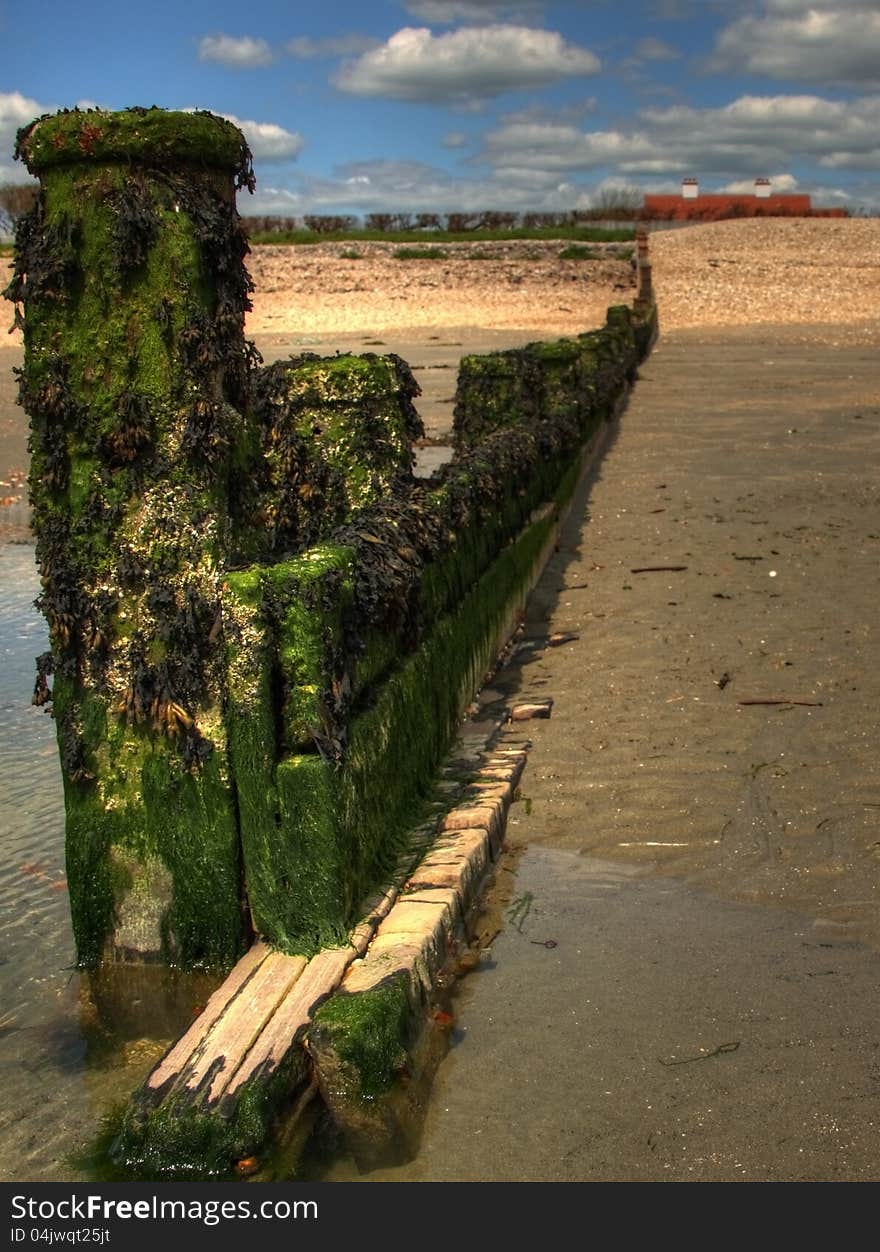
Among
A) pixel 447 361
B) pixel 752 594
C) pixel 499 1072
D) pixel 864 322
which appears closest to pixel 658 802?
pixel 499 1072

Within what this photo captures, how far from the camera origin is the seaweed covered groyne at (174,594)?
4730 mm

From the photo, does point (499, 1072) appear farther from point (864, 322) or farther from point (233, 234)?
point (864, 322)

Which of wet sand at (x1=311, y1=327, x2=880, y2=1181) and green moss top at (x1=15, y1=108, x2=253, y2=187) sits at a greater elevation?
green moss top at (x1=15, y1=108, x2=253, y2=187)

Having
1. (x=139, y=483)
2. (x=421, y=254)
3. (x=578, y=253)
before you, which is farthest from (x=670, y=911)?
(x=421, y=254)

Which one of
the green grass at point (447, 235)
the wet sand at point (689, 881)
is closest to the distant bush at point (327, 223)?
the green grass at point (447, 235)

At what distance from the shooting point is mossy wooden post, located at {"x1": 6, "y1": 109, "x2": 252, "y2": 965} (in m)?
4.80

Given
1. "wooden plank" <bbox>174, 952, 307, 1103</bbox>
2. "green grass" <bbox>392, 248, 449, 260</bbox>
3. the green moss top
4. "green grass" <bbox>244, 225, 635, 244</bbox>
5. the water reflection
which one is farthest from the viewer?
"green grass" <bbox>244, 225, 635, 244</bbox>

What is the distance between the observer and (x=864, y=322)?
35656 millimetres

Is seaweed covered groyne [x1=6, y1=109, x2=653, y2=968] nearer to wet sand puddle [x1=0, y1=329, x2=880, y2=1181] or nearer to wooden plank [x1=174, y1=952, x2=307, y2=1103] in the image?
wooden plank [x1=174, y1=952, x2=307, y2=1103]

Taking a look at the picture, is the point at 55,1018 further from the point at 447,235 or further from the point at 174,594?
the point at 447,235

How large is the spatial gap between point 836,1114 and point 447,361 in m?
26.6

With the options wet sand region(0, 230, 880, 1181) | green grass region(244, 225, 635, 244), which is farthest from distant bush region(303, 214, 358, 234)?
wet sand region(0, 230, 880, 1181)

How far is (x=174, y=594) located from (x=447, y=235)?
46737 millimetres

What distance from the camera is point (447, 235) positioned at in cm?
4956
